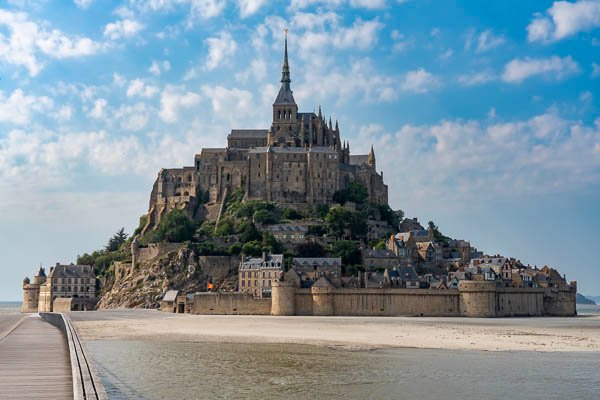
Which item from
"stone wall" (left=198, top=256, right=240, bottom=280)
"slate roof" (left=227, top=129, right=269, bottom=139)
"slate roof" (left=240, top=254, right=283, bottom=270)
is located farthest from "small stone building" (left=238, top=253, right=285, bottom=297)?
"slate roof" (left=227, top=129, right=269, bottom=139)

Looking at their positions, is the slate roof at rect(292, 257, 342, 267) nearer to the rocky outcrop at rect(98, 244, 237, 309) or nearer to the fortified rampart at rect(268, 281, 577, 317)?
the fortified rampart at rect(268, 281, 577, 317)

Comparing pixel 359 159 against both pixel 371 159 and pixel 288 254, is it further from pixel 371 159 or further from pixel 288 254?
pixel 288 254

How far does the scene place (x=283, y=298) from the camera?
6969 centimetres

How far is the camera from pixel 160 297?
8069 cm

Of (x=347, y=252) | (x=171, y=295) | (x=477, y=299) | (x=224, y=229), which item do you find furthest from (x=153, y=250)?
(x=477, y=299)

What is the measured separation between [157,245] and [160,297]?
326 inches

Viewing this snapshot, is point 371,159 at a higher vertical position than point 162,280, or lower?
higher

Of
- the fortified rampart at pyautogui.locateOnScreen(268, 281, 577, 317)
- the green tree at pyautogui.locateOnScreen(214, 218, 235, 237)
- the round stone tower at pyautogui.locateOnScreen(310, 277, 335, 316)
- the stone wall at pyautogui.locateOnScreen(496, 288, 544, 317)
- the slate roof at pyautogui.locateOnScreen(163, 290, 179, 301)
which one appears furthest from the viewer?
the green tree at pyautogui.locateOnScreen(214, 218, 235, 237)

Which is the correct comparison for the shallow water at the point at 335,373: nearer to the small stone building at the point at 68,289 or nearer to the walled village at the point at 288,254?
the walled village at the point at 288,254

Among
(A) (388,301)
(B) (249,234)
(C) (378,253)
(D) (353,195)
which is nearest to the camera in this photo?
(A) (388,301)

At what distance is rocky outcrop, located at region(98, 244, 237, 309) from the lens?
81125 mm

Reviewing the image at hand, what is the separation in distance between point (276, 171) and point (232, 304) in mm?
32955

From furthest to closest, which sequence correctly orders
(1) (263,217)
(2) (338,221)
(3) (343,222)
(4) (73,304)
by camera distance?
1. (1) (263,217)
2. (3) (343,222)
3. (2) (338,221)
4. (4) (73,304)

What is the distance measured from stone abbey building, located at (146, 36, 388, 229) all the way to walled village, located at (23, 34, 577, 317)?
0.19m
